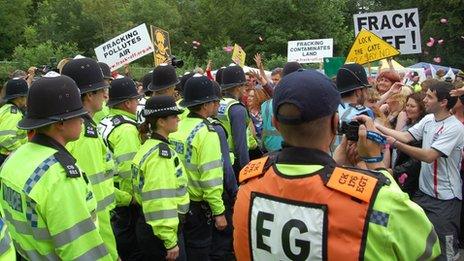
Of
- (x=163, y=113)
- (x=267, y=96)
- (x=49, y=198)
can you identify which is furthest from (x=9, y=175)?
(x=267, y=96)

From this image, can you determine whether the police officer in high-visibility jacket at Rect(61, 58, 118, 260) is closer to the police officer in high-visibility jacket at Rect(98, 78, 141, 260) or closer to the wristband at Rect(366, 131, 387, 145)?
the police officer in high-visibility jacket at Rect(98, 78, 141, 260)

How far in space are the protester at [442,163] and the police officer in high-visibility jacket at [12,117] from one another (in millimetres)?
5659

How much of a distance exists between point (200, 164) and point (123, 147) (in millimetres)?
791

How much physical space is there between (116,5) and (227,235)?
38272 mm

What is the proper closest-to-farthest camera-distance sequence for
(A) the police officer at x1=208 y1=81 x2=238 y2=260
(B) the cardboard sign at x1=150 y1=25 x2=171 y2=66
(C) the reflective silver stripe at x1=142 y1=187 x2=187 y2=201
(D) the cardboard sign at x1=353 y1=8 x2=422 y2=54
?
(C) the reflective silver stripe at x1=142 y1=187 x2=187 y2=201, (A) the police officer at x1=208 y1=81 x2=238 y2=260, (D) the cardboard sign at x1=353 y1=8 x2=422 y2=54, (B) the cardboard sign at x1=150 y1=25 x2=171 y2=66

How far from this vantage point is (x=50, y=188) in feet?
9.98

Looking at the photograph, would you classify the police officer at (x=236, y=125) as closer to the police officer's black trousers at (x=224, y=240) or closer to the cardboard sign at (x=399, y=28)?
the police officer's black trousers at (x=224, y=240)

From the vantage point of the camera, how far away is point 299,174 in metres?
2.27

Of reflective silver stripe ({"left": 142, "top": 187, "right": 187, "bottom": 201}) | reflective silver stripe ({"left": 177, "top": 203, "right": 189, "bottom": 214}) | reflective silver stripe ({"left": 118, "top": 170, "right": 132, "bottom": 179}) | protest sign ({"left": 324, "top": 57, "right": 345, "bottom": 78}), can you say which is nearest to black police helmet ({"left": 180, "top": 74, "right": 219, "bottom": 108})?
reflective silver stripe ({"left": 118, "top": 170, "right": 132, "bottom": 179})

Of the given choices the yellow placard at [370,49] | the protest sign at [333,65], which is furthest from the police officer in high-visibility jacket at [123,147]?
the protest sign at [333,65]

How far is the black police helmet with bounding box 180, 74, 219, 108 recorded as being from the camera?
5696mm

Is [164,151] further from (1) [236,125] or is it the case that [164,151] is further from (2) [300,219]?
(2) [300,219]

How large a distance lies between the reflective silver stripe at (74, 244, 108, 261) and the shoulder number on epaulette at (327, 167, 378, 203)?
5.70 ft

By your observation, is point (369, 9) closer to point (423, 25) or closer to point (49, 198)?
point (423, 25)
